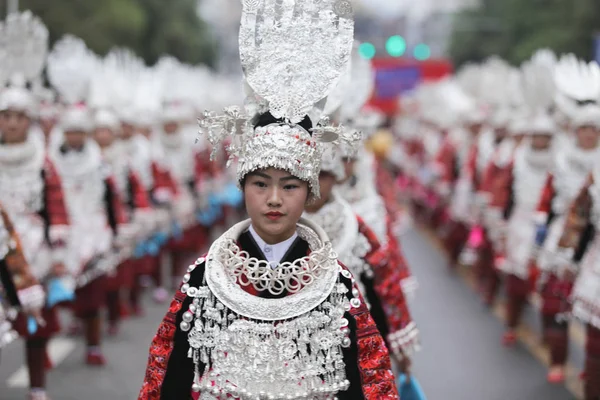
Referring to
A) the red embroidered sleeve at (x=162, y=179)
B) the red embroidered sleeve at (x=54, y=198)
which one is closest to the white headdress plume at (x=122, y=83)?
→ the red embroidered sleeve at (x=162, y=179)

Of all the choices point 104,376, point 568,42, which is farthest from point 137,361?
point 568,42

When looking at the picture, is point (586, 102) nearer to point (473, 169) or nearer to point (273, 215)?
point (273, 215)

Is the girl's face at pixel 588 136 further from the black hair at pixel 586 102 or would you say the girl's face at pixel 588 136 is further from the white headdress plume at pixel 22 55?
the white headdress plume at pixel 22 55

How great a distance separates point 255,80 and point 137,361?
548cm

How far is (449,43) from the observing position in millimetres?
55156

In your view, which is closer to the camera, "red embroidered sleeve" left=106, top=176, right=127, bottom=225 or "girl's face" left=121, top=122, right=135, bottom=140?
"red embroidered sleeve" left=106, top=176, right=127, bottom=225

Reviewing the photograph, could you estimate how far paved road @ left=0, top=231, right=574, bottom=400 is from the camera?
7.71 m

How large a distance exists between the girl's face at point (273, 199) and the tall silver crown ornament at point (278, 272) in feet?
0.17

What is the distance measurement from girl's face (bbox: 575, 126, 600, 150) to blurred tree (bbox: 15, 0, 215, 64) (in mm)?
23671

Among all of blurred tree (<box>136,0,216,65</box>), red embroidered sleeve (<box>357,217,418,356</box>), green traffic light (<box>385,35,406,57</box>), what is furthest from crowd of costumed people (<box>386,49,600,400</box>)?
blurred tree (<box>136,0,216,65</box>)

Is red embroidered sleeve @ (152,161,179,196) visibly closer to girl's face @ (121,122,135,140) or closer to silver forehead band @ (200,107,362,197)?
girl's face @ (121,122,135,140)

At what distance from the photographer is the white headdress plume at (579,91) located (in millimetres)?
7738

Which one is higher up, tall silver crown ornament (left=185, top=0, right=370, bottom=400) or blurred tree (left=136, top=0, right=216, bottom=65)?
blurred tree (left=136, top=0, right=216, bottom=65)

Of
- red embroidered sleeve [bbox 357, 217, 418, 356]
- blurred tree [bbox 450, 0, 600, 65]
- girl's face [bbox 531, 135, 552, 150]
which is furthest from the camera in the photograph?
blurred tree [bbox 450, 0, 600, 65]
